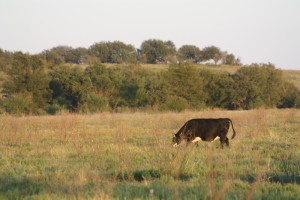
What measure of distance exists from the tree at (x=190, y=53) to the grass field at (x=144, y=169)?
7114 centimetres

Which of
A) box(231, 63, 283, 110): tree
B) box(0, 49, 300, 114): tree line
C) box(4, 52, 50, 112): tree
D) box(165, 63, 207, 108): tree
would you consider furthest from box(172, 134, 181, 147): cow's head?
box(231, 63, 283, 110): tree

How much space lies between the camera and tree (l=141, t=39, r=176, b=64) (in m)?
81.7

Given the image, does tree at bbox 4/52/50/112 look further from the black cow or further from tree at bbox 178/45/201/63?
tree at bbox 178/45/201/63

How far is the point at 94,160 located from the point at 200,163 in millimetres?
2513

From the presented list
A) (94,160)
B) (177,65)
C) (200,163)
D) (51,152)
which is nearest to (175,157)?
(200,163)

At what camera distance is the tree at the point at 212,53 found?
7962 centimetres

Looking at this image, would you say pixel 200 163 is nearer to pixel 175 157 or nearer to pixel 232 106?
pixel 175 157

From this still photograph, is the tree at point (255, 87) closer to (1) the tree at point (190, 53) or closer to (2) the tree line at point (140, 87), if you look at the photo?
(2) the tree line at point (140, 87)

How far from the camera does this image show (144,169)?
689 centimetres

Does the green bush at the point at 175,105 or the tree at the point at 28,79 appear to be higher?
the tree at the point at 28,79

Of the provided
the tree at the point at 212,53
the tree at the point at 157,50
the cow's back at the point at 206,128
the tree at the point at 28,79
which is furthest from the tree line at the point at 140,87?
the tree at the point at 157,50

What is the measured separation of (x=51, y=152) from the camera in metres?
9.18

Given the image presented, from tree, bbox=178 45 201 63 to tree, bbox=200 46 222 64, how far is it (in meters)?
1.95

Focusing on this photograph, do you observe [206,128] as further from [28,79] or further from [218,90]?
[218,90]
